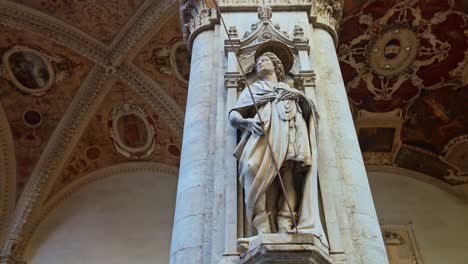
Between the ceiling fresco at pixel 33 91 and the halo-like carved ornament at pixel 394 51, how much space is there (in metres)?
6.14

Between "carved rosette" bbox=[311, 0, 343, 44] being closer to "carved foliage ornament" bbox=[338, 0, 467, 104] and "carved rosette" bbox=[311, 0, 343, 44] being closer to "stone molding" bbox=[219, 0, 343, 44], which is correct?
"stone molding" bbox=[219, 0, 343, 44]

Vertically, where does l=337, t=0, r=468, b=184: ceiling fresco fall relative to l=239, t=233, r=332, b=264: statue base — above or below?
above

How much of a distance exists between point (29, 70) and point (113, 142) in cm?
247

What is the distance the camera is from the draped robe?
116 inches

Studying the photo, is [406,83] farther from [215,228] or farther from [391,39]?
[215,228]

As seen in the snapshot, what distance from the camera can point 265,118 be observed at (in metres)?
3.21

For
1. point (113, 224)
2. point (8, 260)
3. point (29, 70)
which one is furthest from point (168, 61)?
point (8, 260)

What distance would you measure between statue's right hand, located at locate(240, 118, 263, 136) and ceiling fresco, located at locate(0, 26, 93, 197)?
763 centimetres

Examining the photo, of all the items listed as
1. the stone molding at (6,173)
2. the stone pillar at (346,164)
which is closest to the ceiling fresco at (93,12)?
the stone molding at (6,173)

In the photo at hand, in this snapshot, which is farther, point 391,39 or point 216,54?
point 391,39

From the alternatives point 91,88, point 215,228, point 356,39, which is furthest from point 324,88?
point 91,88

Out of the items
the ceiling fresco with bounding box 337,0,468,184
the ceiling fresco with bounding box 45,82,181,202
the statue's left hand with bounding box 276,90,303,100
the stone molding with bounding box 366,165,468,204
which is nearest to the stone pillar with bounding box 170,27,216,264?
the statue's left hand with bounding box 276,90,303,100

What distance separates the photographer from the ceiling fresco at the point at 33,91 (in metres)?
9.88

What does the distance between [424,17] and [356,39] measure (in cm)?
135
